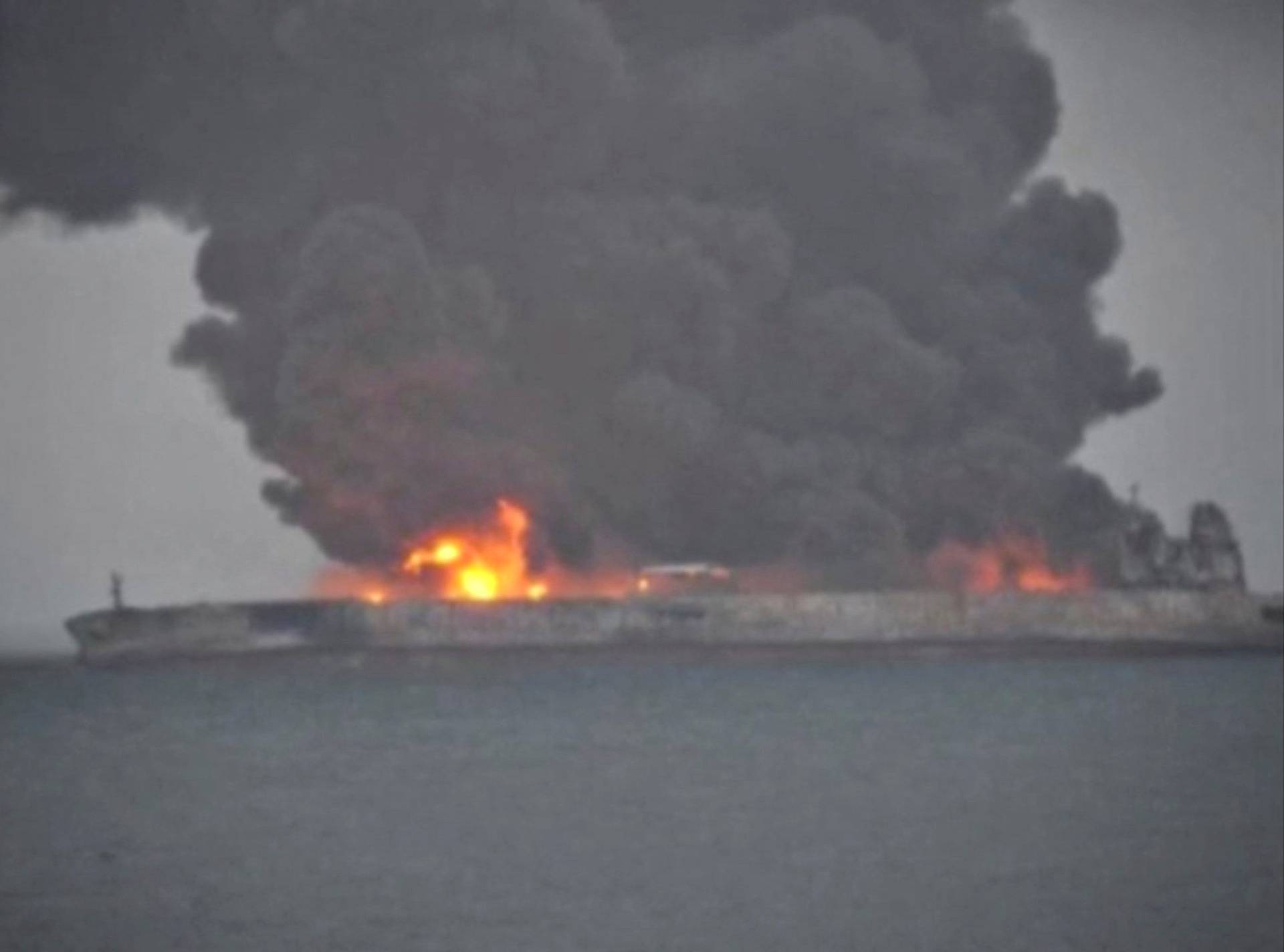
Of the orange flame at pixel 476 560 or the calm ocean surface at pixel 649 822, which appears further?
the orange flame at pixel 476 560

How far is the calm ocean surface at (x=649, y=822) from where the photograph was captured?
4119 centimetres

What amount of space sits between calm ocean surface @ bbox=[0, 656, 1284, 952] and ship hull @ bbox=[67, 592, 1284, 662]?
42.1ft

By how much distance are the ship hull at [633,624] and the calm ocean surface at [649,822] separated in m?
12.8

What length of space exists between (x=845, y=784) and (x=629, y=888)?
51.1 ft

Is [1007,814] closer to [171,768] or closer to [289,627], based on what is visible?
[171,768]

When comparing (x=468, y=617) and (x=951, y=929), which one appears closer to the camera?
(x=951, y=929)

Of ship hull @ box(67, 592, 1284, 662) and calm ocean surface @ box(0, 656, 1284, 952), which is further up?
ship hull @ box(67, 592, 1284, 662)

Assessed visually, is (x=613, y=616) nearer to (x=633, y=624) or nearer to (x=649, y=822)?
(x=633, y=624)

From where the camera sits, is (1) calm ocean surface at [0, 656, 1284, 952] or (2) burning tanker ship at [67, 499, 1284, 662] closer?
(1) calm ocean surface at [0, 656, 1284, 952]

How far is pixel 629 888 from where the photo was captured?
44594 millimetres

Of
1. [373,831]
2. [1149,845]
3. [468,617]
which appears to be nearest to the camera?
[1149,845]

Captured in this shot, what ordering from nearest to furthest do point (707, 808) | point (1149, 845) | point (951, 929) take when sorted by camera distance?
point (951, 929) → point (1149, 845) → point (707, 808)

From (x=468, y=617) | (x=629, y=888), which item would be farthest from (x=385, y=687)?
(x=629, y=888)

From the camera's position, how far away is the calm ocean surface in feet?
135
